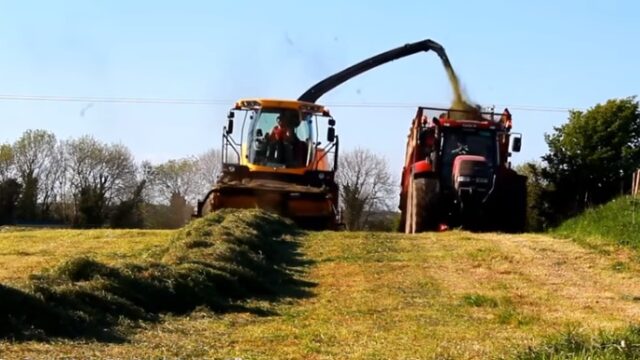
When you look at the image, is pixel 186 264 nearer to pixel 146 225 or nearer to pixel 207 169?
pixel 146 225

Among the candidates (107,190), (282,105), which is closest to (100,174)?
(107,190)

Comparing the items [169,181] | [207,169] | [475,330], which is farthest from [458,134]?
[169,181]

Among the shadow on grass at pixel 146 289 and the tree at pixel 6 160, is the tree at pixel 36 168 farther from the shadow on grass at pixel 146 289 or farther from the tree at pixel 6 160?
the shadow on grass at pixel 146 289

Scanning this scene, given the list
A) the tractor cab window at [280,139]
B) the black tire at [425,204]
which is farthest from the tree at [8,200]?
the black tire at [425,204]

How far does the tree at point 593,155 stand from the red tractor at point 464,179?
691 inches

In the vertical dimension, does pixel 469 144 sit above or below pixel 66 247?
above

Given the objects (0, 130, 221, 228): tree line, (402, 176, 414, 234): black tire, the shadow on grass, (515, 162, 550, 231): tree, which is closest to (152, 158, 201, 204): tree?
(0, 130, 221, 228): tree line

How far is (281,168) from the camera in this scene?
25.2 meters

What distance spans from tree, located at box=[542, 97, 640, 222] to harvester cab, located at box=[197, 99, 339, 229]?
18.7 meters

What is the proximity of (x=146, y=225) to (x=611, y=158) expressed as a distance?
2089 centimetres

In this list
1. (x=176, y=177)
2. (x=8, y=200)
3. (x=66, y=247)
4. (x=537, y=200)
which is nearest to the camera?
(x=66, y=247)

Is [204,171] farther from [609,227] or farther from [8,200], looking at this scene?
[609,227]

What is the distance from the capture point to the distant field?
14906mm

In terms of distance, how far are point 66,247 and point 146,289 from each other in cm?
875
